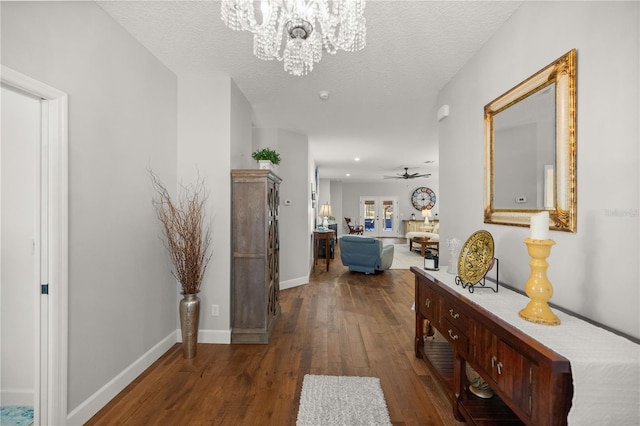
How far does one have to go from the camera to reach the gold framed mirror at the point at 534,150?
149cm

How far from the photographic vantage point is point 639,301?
3.84 ft

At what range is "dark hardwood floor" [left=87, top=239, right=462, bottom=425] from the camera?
1.89 m

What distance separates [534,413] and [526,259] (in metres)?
1.02

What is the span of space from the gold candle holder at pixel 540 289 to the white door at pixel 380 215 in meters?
11.6

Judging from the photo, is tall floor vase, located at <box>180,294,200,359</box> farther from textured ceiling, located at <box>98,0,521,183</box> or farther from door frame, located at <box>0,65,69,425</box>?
textured ceiling, located at <box>98,0,521,183</box>

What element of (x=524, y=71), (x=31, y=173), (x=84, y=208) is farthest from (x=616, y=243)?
(x=31, y=173)

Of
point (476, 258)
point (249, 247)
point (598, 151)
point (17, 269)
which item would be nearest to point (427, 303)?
point (476, 258)

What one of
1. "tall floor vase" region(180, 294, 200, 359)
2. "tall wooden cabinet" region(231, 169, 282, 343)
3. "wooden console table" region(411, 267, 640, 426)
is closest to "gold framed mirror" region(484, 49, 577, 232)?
"wooden console table" region(411, 267, 640, 426)

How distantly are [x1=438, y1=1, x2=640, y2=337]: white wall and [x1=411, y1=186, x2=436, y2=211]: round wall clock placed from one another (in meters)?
11.2

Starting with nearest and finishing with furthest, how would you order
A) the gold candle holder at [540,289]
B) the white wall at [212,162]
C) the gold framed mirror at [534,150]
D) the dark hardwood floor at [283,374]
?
the gold candle holder at [540,289] → the gold framed mirror at [534,150] → the dark hardwood floor at [283,374] → the white wall at [212,162]

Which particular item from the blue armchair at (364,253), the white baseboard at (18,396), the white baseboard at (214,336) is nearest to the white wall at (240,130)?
the white baseboard at (214,336)

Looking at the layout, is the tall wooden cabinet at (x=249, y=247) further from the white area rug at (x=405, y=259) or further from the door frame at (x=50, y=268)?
the white area rug at (x=405, y=259)

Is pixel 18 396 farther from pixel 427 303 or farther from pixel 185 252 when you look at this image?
pixel 427 303

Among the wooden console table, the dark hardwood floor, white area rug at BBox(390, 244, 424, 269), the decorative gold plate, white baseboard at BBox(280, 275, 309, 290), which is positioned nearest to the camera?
the wooden console table
